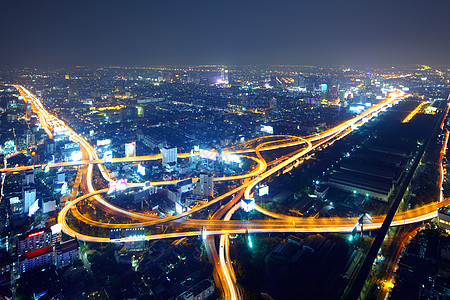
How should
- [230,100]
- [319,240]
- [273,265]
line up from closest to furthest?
[273,265] → [319,240] → [230,100]

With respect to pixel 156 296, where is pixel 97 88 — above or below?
above

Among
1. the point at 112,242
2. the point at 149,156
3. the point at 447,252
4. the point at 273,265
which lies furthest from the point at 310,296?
the point at 149,156

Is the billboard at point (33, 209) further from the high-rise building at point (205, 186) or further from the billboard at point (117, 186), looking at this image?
the high-rise building at point (205, 186)

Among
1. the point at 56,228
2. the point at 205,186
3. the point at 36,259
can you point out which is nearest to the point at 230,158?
the point at 205,186

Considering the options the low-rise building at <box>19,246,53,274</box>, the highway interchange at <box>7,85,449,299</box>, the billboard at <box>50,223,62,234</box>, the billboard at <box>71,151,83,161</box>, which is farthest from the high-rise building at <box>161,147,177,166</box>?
the low-rise building at <box>19,246,53,274</box>

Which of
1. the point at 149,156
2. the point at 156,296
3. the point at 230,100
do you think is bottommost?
the point at 156,296

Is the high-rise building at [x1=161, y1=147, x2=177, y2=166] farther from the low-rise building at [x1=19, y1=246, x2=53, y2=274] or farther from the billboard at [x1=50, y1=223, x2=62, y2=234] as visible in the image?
the low-rise building at [x1=19, y1=246, x2=53, y2=274]

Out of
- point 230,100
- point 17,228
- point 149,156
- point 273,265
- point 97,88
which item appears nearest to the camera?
point 273,265

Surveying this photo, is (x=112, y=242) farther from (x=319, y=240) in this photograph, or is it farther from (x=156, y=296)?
(x=319, y=240)
